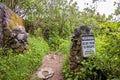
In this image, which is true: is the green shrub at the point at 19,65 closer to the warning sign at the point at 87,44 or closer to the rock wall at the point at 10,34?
the rock wall at the point at 10,34

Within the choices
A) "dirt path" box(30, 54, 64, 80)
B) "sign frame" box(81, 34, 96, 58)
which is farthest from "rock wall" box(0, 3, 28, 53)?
"sign frame" box(81, 34, 96, 58)

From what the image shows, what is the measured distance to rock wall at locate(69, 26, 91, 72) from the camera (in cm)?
617

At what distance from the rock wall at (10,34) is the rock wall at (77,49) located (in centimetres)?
249

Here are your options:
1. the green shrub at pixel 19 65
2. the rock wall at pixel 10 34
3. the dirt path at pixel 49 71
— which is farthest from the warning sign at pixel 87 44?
the rock wall at pixel 10 34

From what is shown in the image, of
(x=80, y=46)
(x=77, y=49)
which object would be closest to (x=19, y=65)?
(x=77, y=49)

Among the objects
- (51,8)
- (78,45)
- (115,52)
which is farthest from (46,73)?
(51,8)

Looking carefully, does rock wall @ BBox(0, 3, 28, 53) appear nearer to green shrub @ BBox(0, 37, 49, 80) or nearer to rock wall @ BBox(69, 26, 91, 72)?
green shrub @ BBox(0, 37, 49, 80)

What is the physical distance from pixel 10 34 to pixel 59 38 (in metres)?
4.80

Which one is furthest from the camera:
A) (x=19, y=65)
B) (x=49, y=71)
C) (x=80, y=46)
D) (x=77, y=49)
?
(x=49, y=71)

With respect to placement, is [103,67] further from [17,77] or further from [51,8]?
[51,8]

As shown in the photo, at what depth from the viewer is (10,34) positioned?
809cm

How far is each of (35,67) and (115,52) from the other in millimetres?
3873

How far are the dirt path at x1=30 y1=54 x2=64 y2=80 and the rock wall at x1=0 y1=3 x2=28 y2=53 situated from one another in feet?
3.39

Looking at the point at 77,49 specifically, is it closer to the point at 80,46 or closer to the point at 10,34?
the point at 80,46
